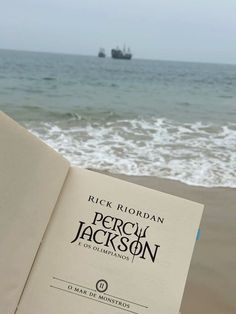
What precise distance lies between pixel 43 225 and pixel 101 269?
0.18m

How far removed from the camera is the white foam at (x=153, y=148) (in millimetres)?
5352

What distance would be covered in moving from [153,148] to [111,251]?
5.51 meters

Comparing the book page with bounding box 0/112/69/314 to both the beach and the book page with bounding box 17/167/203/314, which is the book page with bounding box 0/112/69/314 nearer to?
the book page with bounding box 17/167/203/314

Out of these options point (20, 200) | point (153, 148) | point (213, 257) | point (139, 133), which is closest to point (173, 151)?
point (153, 148)

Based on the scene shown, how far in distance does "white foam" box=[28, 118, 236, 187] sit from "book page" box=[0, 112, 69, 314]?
4003 mm

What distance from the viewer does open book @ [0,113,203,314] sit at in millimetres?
988

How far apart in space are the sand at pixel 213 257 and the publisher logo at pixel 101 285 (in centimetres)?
172

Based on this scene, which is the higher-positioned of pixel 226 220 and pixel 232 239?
pixel 226 220

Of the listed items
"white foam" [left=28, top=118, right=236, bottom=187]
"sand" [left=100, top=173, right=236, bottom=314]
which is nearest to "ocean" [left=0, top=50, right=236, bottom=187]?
"white foam" [left=28, top=118, right=236, bottom=187]

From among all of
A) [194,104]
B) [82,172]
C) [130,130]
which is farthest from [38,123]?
[82,172]

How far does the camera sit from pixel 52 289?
41.1 inches

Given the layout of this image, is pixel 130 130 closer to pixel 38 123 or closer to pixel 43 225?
pixel 38 123

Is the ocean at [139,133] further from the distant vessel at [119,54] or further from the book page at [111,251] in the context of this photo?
the distant vessel at [119,54]

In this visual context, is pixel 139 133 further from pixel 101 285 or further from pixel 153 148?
pixel 101 285
